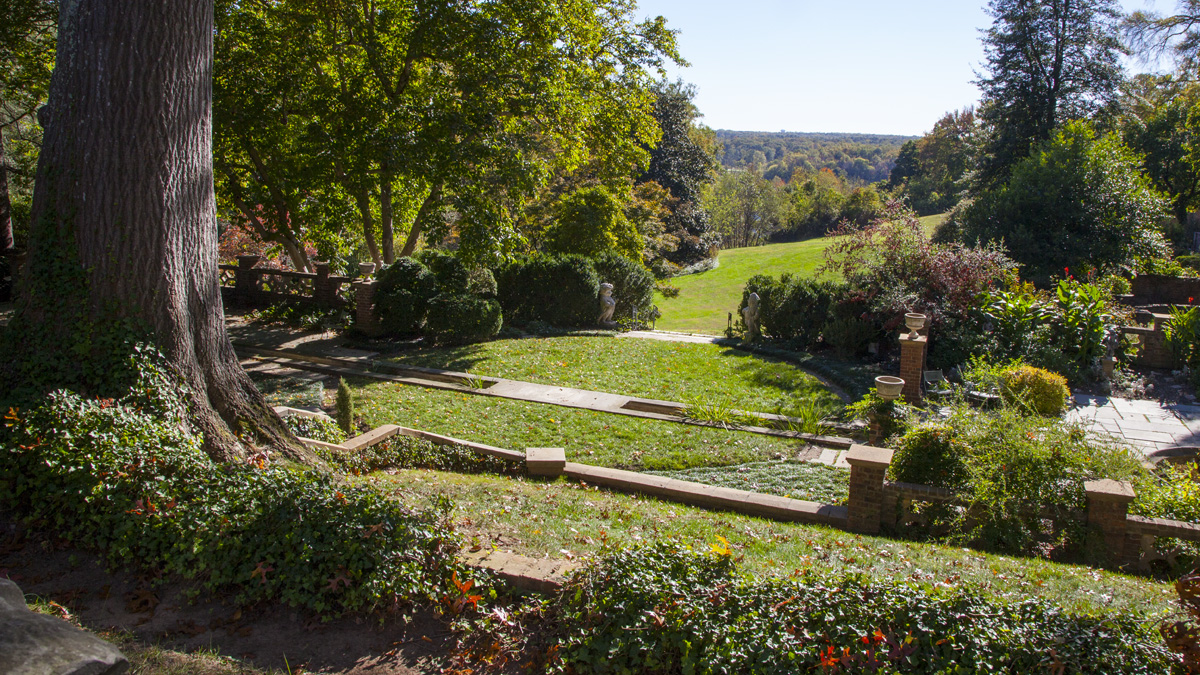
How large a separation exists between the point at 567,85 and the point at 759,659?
45.3 ft

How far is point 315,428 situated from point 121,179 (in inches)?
124

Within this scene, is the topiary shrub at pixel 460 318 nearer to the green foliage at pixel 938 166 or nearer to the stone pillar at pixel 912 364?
the stone pillar at pixel 912 364

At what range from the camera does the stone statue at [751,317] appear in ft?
51.6

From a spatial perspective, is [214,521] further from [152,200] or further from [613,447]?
[613,447]

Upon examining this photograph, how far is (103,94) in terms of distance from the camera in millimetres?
5496

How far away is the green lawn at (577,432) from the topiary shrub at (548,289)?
285 inches

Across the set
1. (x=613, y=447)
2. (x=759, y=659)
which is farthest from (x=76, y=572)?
(x=613, y=447)

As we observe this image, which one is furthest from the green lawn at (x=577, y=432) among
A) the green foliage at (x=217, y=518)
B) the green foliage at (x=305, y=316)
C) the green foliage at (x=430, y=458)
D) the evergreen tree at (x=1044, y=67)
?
the evergreen tree at (x=1044, y=67)

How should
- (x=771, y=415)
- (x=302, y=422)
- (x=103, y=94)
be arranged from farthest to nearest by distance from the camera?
(x=771, y=415)
(x=302, y=422)
(x=103, y=94)

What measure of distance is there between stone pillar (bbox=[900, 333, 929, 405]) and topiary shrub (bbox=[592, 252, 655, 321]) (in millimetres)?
9398

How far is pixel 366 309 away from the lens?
48.6ft

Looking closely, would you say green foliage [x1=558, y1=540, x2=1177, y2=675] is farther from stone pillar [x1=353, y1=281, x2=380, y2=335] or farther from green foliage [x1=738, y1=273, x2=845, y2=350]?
stone pillar [x1=353, y1=281, x2=380, y2=335]

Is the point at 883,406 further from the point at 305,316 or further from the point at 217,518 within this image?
the point at 305,316

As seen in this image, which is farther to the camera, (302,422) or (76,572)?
(302,422)
